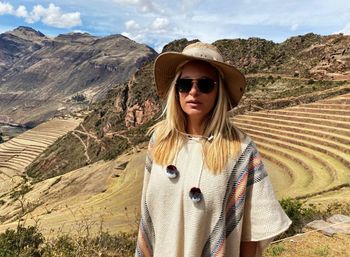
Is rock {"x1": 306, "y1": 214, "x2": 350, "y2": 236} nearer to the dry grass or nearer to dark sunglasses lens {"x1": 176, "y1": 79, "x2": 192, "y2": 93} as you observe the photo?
the dry grass

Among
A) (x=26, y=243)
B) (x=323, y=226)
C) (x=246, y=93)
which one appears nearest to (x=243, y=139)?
(x=323, y=226)

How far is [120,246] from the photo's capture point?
Answer: 676 centimetres

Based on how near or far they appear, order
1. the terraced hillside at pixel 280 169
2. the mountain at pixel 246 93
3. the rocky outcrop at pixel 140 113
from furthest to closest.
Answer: the rocky outcrop at pixel 140 113, the mountain at pixel 246 93, the terraced hillside at pixel 280 169

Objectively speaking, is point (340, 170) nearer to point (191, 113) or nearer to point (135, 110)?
point (191, 113)

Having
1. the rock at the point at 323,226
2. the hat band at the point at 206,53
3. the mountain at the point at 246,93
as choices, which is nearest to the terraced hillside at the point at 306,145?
the rock at the point at 323,226

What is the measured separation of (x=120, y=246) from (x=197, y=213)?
5.07m

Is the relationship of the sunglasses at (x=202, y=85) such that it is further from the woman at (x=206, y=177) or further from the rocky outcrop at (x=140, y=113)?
the rocky outcrop at (x=140, y=113)

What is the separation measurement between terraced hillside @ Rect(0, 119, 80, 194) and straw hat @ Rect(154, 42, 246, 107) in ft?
209

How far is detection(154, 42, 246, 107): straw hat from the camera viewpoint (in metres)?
2.13

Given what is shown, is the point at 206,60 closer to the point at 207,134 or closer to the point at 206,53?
the point at 206,53

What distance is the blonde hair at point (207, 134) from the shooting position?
206 centimetres

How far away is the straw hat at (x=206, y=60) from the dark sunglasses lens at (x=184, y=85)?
11cm

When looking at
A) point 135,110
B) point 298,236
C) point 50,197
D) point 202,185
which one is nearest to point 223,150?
point 202,185

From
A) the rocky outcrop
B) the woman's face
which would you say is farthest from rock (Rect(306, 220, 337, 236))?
the rocky outcrop
